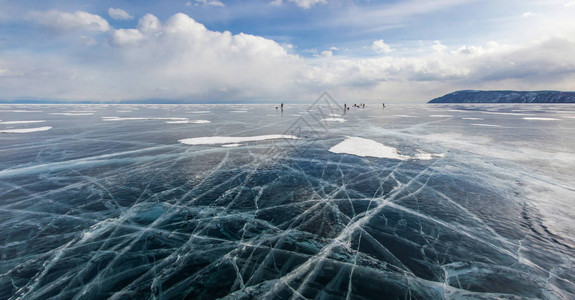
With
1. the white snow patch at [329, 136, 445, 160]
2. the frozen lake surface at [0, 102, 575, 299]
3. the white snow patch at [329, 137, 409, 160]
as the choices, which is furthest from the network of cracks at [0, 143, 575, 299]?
the white snow patch at [329, 137, 409, 160]

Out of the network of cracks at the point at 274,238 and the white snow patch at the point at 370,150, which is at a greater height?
the white snow patch at the point at 370,150

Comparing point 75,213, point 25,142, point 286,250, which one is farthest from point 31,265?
point 25,142

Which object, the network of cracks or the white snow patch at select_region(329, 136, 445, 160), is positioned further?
the white snow patch at select_region(329, 136, 445, 160)

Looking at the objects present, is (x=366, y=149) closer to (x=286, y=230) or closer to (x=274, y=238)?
(x=286, y=230)

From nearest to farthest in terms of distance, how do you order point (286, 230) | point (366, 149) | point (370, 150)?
point (286, 230), point (370, 150), point (366, 149)

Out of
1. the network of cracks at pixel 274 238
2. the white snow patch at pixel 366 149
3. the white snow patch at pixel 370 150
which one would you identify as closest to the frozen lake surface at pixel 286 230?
the network of cracks at pixel 274 238

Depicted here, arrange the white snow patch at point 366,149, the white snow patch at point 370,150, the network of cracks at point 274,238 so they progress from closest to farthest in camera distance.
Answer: the network of cracks at point 274,238 → the white snow patch at point 370,150 → the white snow patch at point 366,149

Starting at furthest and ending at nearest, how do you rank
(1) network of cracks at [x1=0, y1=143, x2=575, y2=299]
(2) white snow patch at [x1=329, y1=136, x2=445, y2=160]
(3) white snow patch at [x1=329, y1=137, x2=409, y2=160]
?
(3) white snow patch at [x1=329, y1=137, x2=409, y2=160] → (2) white snow patch at [x1=329, y1=136, x2=445, y2=160] → (1) network of cracks at [x1=0, y1=143, x2=575, y2=299]

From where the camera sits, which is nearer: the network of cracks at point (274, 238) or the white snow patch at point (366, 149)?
the network of cracks at point (274, 238)

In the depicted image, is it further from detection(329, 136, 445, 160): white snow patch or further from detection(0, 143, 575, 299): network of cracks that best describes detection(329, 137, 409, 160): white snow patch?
detection(0, 143, 575, 299): network of cracks

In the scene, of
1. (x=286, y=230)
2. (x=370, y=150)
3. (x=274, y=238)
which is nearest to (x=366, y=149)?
(x=370, y=150)

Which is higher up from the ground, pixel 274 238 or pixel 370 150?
pixel 370 150

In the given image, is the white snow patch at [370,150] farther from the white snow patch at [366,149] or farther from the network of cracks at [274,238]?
the network of cracks at [274,238]
